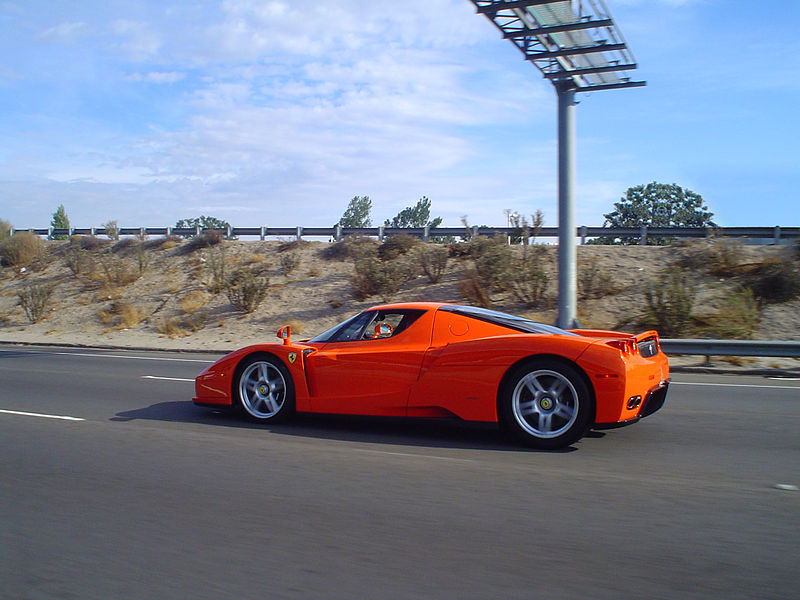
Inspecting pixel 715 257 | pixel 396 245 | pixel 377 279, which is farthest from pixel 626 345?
pixel 396 245

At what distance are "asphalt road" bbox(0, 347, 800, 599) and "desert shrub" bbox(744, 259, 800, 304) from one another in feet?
36.2

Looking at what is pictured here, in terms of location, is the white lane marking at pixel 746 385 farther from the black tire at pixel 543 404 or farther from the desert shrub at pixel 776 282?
the desert shrub at pixel 776 282

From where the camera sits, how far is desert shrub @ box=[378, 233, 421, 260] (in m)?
26.9

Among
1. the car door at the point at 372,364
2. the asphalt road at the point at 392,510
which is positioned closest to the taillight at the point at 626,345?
the asphalt road at the point at 392,510

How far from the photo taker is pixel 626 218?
4300 cm

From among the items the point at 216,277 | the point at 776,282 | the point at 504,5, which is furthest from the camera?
the point at 216,277

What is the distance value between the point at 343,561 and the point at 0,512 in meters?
2.61

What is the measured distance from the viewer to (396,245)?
27.2 meters

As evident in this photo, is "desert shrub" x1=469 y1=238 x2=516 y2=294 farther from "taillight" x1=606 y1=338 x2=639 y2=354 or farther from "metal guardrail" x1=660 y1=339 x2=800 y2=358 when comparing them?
"taillight" x1=606 y1=338 x2=639 y2=354

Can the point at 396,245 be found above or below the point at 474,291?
above

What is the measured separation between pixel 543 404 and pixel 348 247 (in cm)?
2278

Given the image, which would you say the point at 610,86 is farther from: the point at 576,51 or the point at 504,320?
the point at 504,320

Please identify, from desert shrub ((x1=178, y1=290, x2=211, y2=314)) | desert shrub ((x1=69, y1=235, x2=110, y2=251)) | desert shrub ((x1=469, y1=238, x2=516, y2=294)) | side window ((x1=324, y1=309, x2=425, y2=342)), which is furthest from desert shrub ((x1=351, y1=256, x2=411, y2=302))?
desert shrub ((x1=69, y1=235, x2=110, y2=251))

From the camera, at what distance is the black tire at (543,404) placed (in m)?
5.92
